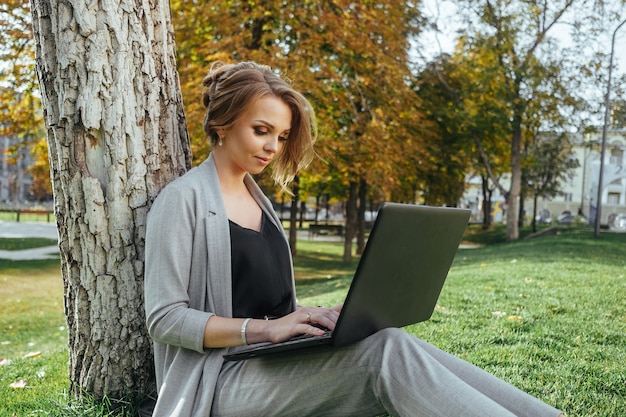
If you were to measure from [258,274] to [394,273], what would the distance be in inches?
23.4

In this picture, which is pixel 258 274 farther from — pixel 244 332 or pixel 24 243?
pixel 24 243

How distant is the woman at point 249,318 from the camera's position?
74.7 inches

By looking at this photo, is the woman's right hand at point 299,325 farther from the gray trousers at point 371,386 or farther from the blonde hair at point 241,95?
the blonde hair at point 241,95

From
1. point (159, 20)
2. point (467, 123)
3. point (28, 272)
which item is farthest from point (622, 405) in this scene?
point (467, 123)

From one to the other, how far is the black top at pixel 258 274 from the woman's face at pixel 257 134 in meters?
0.28

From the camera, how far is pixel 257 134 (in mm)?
2438

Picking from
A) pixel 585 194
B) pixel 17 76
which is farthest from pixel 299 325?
pixel 585 194

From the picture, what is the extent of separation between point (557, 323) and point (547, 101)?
61.2 feet

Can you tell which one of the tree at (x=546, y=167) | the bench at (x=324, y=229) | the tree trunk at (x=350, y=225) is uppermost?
the tree at (x=546, y=167)

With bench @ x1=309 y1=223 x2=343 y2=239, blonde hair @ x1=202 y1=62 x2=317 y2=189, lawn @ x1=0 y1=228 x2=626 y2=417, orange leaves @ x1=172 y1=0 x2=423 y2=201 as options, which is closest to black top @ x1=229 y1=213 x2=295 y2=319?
blonde hair @ x1=202 y1=62 x2=317 y2=189

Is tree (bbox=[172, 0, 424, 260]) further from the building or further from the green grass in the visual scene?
the building

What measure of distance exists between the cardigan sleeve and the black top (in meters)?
0.20

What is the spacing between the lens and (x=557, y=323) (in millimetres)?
4910

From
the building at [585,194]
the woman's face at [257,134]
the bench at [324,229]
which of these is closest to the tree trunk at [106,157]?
the woman's face at [257,134]
